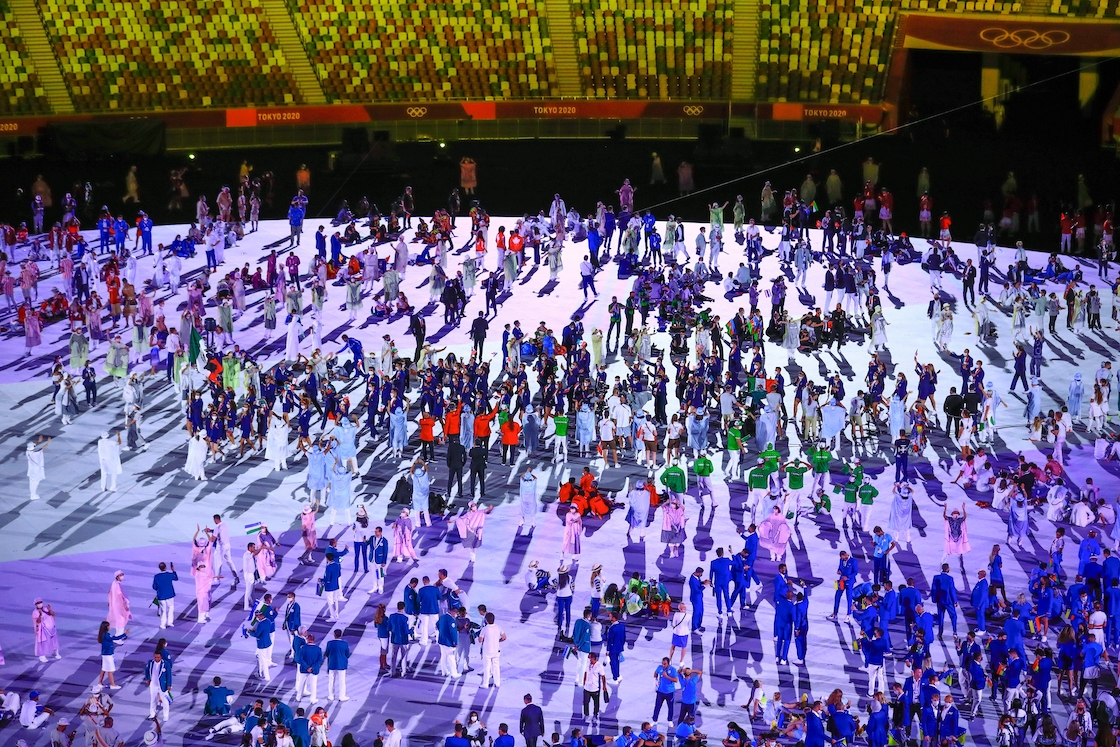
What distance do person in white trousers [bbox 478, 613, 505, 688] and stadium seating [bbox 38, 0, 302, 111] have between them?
1160 inches

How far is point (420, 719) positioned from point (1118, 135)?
30080mm

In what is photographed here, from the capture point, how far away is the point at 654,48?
45719 mm

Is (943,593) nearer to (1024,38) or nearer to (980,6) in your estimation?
(1024,38)

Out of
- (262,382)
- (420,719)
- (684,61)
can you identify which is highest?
(684,61)

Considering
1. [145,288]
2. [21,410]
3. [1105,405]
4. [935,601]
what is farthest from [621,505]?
[145,288]

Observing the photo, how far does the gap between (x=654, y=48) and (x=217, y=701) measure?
31311 mm

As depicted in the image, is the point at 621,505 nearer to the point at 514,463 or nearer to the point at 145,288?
the point at 514,463

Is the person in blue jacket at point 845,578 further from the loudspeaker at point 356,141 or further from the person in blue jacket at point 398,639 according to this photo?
the loudspeaker at point 356,141

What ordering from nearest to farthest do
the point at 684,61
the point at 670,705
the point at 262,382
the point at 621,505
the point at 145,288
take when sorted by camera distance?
1. the point at 670,705
2. the point at 621,505
3. the point at 262,382
4. the point at 145,288
5. the point at 684,61

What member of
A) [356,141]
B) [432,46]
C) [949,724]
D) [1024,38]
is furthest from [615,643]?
[432,46]

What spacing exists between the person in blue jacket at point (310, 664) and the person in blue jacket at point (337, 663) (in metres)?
0.14

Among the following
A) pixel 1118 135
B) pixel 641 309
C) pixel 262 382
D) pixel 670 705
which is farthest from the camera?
pixel 1118 135

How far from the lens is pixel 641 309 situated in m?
31.5

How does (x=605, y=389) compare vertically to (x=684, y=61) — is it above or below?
below
